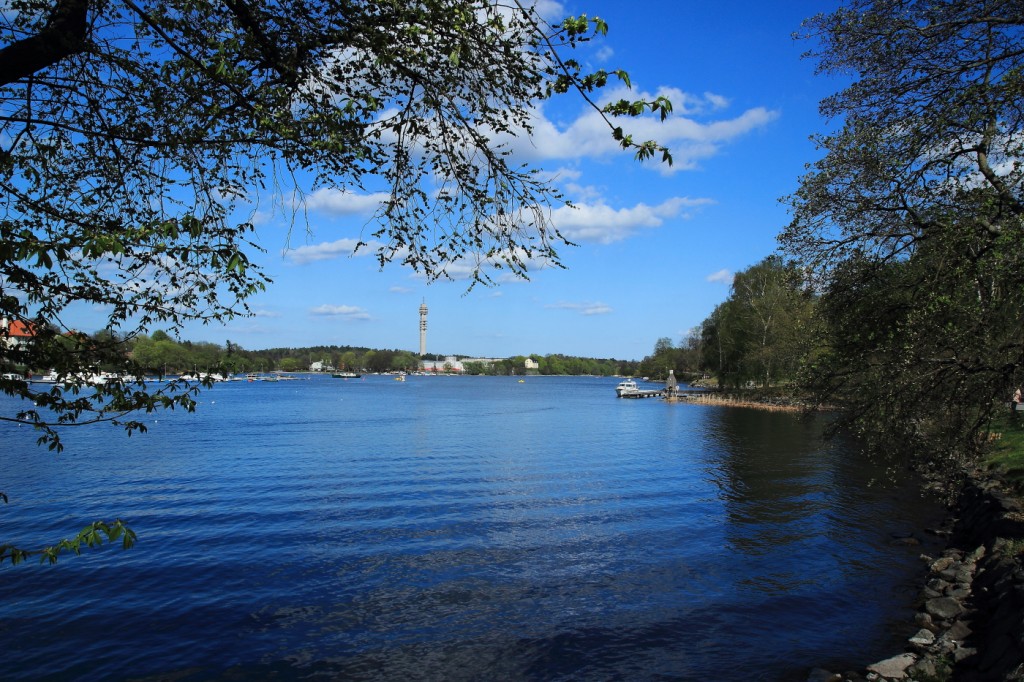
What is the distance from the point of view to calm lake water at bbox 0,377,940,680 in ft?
35.5

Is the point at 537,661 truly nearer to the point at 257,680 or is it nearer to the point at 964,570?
the point at 257,680

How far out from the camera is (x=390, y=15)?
4.86 meters

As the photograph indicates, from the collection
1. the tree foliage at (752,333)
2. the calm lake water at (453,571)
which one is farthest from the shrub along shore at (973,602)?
the tree foliage at (752,333)

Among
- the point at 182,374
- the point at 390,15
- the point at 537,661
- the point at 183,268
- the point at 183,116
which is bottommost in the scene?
the point at 537,661

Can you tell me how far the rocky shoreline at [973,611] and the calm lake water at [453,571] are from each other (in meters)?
0.68

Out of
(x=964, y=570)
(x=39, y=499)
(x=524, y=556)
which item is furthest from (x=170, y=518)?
(x=964, y=570)

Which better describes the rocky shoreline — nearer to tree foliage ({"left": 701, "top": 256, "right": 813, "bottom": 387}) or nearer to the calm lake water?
the calm lake water

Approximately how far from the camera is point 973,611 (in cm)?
1180

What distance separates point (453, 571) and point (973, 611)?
34.9ft

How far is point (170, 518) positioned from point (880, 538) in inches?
852

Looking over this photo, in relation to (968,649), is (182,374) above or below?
above

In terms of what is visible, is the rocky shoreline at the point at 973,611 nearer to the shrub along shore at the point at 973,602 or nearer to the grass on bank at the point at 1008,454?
the shrub along shore at the point at 973,602

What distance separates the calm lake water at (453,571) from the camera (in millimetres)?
Result: 10828

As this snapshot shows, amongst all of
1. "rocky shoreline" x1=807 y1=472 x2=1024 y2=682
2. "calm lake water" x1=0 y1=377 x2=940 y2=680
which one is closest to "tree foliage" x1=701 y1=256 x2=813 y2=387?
"calm lake water" x1=0 y1=377 x2=940 y2=680
